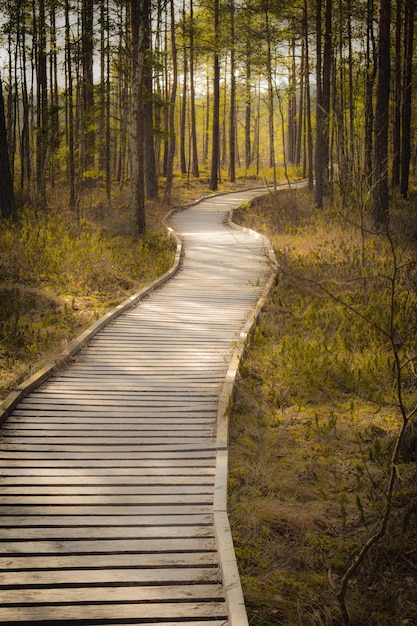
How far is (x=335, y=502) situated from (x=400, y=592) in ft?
3.54

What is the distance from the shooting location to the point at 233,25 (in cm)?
3109

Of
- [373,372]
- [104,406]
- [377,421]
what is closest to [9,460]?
[104,406]

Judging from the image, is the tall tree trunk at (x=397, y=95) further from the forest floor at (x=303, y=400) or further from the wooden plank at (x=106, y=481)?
the wooden plank at (x=106, y=481)

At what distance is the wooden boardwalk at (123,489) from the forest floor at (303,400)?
39cm

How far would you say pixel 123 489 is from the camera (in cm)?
478

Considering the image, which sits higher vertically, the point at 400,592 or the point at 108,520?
the point at 108,520

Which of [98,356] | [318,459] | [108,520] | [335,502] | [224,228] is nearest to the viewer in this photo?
[108,520]

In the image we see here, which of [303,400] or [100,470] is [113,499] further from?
[303,400]

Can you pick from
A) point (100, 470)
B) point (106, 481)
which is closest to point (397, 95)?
point (100, 470)

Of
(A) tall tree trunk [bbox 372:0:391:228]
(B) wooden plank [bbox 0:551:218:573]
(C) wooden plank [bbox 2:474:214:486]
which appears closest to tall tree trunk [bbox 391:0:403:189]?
(A) tall tree trunk [bbox 372:0:391:228]

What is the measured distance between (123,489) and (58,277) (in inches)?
310

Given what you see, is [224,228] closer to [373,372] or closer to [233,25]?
[373,372]

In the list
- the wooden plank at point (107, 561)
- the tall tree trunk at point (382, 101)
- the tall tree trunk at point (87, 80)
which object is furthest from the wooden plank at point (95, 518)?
the tall tree trunk at point (87, 80)

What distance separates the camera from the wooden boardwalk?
3.55m
